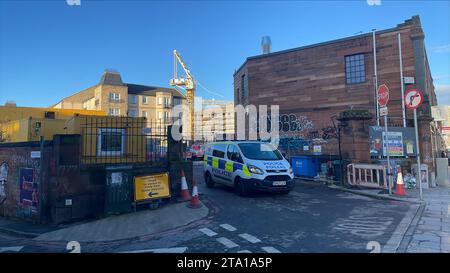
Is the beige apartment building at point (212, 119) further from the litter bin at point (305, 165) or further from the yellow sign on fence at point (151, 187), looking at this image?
the yellow sign on fence at point (151, 187)

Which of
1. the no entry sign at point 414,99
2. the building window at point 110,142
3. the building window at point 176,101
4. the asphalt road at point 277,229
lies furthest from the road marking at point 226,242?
the building window at point 176,101

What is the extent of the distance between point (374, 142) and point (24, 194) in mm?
12513

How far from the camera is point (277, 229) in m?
6.00

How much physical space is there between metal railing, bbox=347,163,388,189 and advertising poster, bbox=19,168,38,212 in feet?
35.9

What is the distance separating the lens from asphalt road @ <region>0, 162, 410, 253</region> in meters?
5.07

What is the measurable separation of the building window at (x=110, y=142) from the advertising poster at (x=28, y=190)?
213 cm

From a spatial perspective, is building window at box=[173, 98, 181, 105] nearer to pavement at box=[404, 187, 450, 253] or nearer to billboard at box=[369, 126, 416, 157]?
billboard at box=[369, 126, 416, 157]

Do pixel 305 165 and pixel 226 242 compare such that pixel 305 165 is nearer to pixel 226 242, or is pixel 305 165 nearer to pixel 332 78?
pixel 226 242

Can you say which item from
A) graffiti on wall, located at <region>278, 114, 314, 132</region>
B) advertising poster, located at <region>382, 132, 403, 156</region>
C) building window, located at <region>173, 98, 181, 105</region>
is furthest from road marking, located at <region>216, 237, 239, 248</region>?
building window, located at <region>173, 98, 181, 105</region>

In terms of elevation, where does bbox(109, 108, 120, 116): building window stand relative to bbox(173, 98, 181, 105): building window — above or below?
below

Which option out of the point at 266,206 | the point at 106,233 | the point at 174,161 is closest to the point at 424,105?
the point at 266,206

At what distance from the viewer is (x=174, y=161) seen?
942 centimetres

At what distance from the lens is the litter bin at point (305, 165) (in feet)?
43.9
